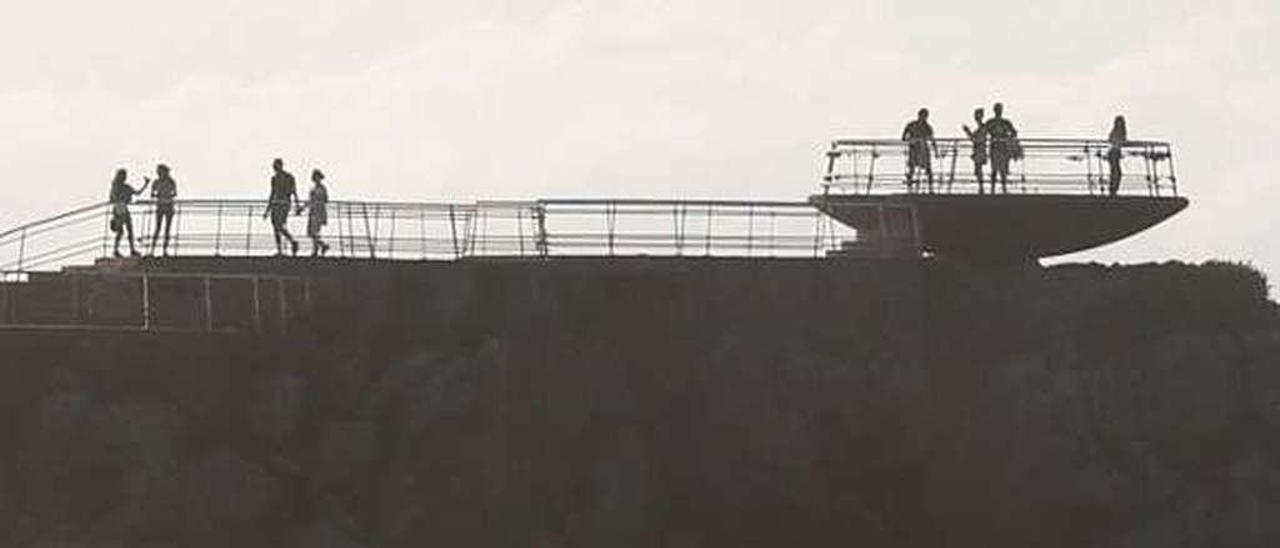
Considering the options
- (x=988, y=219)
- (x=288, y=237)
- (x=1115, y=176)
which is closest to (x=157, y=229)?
(x=288, y=237)

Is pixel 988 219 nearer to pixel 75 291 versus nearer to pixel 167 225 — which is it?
pixel 167 225

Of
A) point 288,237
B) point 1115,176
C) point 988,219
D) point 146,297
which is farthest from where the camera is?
point 1115,176

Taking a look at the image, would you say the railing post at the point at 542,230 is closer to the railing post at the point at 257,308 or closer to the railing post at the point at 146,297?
the railing post at the point at 257,308

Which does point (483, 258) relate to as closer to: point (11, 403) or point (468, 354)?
point (468, 354)

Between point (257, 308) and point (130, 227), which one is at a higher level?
point (130, 227)

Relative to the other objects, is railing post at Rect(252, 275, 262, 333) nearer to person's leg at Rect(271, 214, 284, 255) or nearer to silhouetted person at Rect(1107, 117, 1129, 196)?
person's leg at Rect(271, 214, 284, 255)

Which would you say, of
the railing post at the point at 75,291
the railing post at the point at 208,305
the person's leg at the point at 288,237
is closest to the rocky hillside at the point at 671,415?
the railing post at the point at 208,305

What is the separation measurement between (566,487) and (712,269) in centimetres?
417

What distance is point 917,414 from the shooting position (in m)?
46.2

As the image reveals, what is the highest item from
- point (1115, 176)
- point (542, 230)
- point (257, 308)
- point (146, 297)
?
point (1115, 176)

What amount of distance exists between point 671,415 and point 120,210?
8.66 m

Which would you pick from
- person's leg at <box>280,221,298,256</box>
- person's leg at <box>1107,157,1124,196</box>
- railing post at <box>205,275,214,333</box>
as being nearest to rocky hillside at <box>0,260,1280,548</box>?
railing post at <box>205,275,214,333</box>

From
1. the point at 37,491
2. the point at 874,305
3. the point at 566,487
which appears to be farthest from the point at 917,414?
the point at 37,491

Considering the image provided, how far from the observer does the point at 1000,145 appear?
4909 cm
